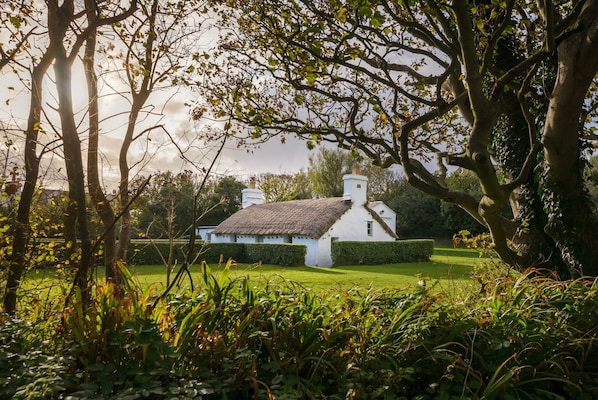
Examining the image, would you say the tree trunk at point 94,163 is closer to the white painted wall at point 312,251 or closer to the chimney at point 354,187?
the white painted wall at point 312,251

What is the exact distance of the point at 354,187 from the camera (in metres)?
29.2

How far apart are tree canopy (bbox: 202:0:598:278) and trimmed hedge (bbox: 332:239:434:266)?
17.4 meters

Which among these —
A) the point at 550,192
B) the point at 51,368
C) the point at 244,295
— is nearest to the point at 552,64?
the point at 550,192

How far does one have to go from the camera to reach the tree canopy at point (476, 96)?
502cm

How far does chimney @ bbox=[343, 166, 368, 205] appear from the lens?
2898cm

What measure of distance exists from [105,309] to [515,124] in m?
6.75

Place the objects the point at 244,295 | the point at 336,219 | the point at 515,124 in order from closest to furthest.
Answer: the point at 244,295 < the point at 515,124 < the point at 336,219

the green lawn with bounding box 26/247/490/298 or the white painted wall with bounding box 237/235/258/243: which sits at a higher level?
the white painted wall with bounding box 237/235/258/243

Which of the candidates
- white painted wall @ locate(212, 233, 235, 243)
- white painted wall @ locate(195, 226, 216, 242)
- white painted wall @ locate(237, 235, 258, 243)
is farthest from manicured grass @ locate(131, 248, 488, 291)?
white painted wall @ locate(195, 226, 216, 242)

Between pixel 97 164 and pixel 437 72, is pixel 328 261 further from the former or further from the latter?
pixel 97 164

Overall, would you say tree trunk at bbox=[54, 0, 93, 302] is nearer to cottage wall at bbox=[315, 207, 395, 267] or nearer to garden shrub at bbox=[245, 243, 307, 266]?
garden shrub at bbox=[245, 243, 307, 266]

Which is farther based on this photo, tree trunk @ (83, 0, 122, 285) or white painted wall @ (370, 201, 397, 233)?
white painted wall @ (370, 201, 397, 233)

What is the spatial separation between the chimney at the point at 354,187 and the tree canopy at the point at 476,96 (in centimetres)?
2052

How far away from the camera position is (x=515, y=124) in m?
Answer: 7.16
